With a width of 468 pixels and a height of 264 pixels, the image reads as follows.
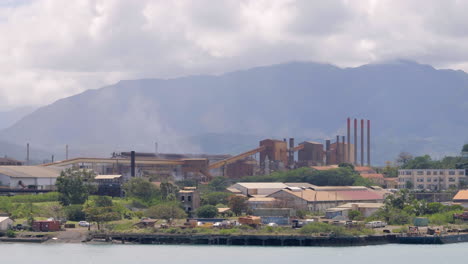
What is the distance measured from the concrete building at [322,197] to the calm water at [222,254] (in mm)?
24686

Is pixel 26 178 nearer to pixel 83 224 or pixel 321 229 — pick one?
pixel 83 224

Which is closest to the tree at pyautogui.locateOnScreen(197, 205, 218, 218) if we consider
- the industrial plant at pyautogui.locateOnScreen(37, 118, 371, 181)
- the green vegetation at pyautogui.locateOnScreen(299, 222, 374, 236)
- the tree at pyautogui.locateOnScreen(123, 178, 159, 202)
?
the tree at pyautogui.locateOnScreen(123, 178, 159, 202)

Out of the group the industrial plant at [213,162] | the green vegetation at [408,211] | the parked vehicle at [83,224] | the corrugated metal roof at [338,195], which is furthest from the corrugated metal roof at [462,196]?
the parked vehicle at [83,224]

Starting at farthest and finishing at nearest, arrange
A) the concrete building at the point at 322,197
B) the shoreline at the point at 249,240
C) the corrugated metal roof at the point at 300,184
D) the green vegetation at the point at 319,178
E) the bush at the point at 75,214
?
the green vegetation at the point at 319,178
the corrugated metal roof at the point at 300,184
the concrete building at the point at 322,197
the bush at the point at 75,214
the shoreline at the point at 249,240

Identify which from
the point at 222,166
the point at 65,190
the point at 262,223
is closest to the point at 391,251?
the point at 262,223

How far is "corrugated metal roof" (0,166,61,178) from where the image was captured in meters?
95.6

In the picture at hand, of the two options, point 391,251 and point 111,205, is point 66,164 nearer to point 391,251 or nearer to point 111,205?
point 111,205

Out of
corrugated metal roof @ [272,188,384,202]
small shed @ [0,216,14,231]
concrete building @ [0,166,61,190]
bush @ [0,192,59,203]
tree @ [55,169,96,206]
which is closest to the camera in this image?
small shed @ [0,216,14,231]

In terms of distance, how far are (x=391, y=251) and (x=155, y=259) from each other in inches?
621

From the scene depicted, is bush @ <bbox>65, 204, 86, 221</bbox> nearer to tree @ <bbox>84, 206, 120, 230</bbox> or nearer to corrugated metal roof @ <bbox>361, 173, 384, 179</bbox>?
tree @ <bbox>84, 206, 120, 230</bbox>

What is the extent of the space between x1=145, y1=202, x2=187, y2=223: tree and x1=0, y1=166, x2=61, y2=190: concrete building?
21625 millimetres

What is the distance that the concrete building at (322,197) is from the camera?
91.2 metres

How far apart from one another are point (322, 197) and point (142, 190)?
18.9 meters

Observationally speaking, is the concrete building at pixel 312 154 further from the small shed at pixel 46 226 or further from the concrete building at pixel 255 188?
the small shed at pixel 46 226
